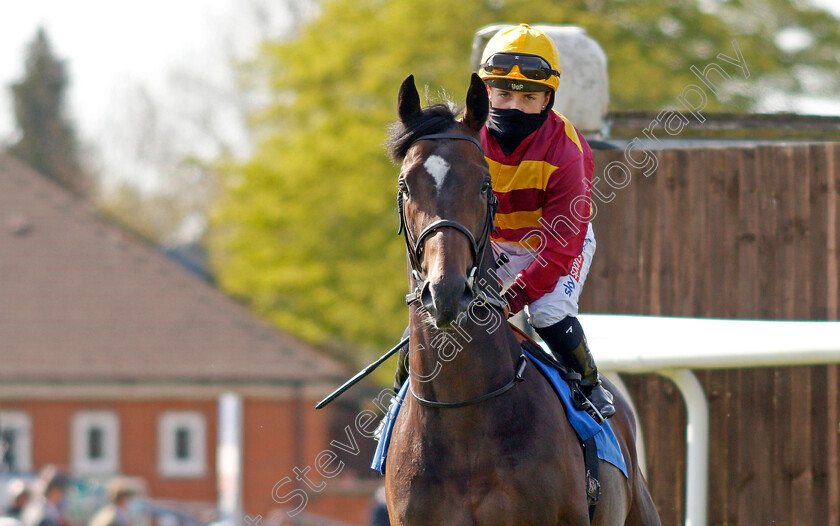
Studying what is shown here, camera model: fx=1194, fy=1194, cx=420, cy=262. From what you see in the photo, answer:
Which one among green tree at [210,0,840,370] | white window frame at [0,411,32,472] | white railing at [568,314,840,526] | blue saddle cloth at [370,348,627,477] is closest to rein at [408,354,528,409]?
blue saddle cloth at [370,348,627,477]

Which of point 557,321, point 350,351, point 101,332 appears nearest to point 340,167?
point 101,332

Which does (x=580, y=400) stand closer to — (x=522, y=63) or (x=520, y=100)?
(x=520, y=100)

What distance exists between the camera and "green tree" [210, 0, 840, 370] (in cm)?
2436

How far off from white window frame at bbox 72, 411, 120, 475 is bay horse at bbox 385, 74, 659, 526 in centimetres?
2543

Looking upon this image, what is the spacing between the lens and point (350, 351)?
35906 millimetres

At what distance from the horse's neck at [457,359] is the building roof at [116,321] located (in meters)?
23.4

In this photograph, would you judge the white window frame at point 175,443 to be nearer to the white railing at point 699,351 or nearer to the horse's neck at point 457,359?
the white railing at point 699,351

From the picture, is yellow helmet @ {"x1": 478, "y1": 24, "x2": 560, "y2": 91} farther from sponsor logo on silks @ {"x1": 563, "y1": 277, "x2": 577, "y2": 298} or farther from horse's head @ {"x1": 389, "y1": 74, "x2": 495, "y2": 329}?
sponsor logo on silks @ {"x1": 563, "y1": 277, "x2": 577, "y2": 298}

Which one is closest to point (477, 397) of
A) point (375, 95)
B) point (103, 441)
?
point (375, 95)

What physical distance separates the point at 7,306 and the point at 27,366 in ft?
5.75

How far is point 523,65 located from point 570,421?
58.9 inches

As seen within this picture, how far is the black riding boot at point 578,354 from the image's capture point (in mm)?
4984

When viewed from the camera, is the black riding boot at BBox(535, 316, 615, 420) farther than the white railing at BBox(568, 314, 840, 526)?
No

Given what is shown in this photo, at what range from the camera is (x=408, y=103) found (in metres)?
4.63
